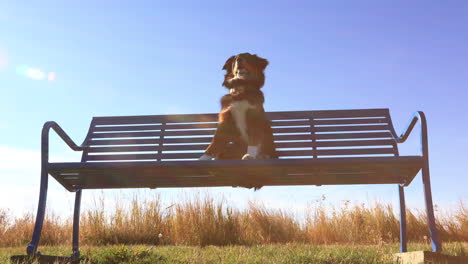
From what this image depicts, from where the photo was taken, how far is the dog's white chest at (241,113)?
3719 millimetres

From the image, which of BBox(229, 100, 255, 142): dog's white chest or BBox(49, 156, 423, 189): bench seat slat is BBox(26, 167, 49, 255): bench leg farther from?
BBox(229, 100, 255, 142): dog's white chest

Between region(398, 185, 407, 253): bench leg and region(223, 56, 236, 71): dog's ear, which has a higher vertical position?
region(223, 56, 236, 71): dog's ear

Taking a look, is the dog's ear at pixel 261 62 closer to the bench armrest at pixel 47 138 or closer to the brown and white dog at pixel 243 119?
the brown and white dog at pixel 243 119

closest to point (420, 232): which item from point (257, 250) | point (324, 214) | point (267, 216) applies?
Result: point (324, 214)

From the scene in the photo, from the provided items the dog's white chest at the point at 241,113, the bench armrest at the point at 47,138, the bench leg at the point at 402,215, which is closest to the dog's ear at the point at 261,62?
the dog's white chest at the point at 241,113

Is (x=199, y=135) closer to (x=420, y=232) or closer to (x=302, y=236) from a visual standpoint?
(x=302, y=236)

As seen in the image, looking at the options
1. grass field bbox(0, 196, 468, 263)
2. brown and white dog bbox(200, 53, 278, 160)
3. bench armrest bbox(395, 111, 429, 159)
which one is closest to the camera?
bench armrest bbox(395, 111, 429, 159)

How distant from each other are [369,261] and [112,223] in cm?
419

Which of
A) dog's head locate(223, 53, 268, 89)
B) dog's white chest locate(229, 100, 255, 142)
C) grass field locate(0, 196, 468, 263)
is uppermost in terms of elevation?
dog's head locate(223, 53, 268, 89)

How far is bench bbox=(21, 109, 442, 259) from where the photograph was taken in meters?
3.30

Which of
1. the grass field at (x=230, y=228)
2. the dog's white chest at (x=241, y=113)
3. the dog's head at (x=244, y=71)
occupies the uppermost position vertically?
the dog's head at (x=244, y=71)

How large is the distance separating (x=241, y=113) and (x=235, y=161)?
1.94ft

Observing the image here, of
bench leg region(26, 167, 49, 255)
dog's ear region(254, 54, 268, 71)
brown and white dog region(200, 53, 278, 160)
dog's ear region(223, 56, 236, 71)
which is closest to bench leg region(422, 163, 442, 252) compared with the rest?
brown and white dog region(200, 53, 278, 160)

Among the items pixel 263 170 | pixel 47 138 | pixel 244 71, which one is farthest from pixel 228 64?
pixel 47 138
